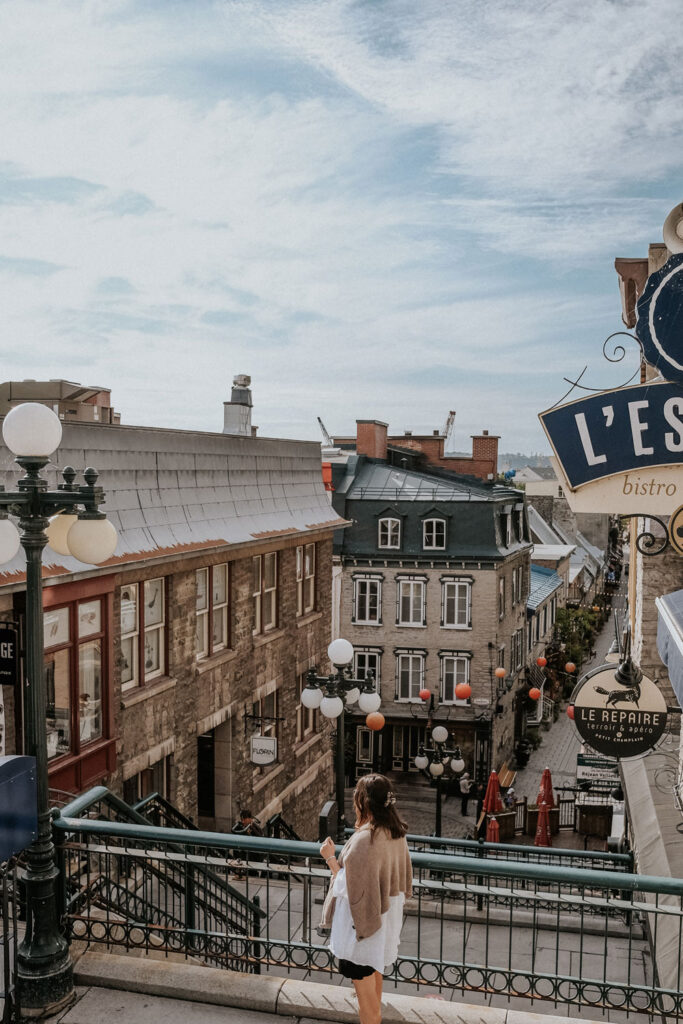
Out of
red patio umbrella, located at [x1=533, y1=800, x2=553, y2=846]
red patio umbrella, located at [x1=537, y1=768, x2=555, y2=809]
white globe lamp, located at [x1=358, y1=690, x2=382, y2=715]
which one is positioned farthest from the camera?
red patio umbrella, located at [x1=537, y1=768, x2=555, y2=809]

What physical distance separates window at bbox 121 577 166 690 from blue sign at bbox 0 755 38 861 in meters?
6.82

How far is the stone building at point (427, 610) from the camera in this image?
102 feet

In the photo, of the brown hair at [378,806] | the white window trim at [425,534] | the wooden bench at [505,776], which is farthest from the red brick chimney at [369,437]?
the brown hair at [378,806]

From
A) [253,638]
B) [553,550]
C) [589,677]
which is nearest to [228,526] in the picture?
[253,638]

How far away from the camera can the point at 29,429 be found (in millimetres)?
5609

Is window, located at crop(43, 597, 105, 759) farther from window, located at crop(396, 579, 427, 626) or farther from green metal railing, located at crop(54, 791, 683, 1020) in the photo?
window, located at crop(396, 579, 427, 626)

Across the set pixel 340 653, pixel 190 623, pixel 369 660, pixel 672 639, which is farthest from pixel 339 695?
pixel 369 660

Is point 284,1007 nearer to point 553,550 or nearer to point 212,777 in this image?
point 212,777

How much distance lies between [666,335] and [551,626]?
39.0 metres

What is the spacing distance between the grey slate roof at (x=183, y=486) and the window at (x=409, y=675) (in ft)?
44.0

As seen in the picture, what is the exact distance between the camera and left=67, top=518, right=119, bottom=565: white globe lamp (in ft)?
18.7

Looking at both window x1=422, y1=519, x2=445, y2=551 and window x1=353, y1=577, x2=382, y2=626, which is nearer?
window x1=422, y1=519, x2=445, y2=551

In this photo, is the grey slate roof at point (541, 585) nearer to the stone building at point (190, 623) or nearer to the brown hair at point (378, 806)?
the stone building at point (190, 623)

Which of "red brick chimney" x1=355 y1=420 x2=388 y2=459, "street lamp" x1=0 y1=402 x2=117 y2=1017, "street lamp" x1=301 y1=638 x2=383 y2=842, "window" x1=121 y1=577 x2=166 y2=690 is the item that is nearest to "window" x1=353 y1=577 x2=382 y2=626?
"red brick chimney" x1=355 y1=420 x2=388 y2=459
